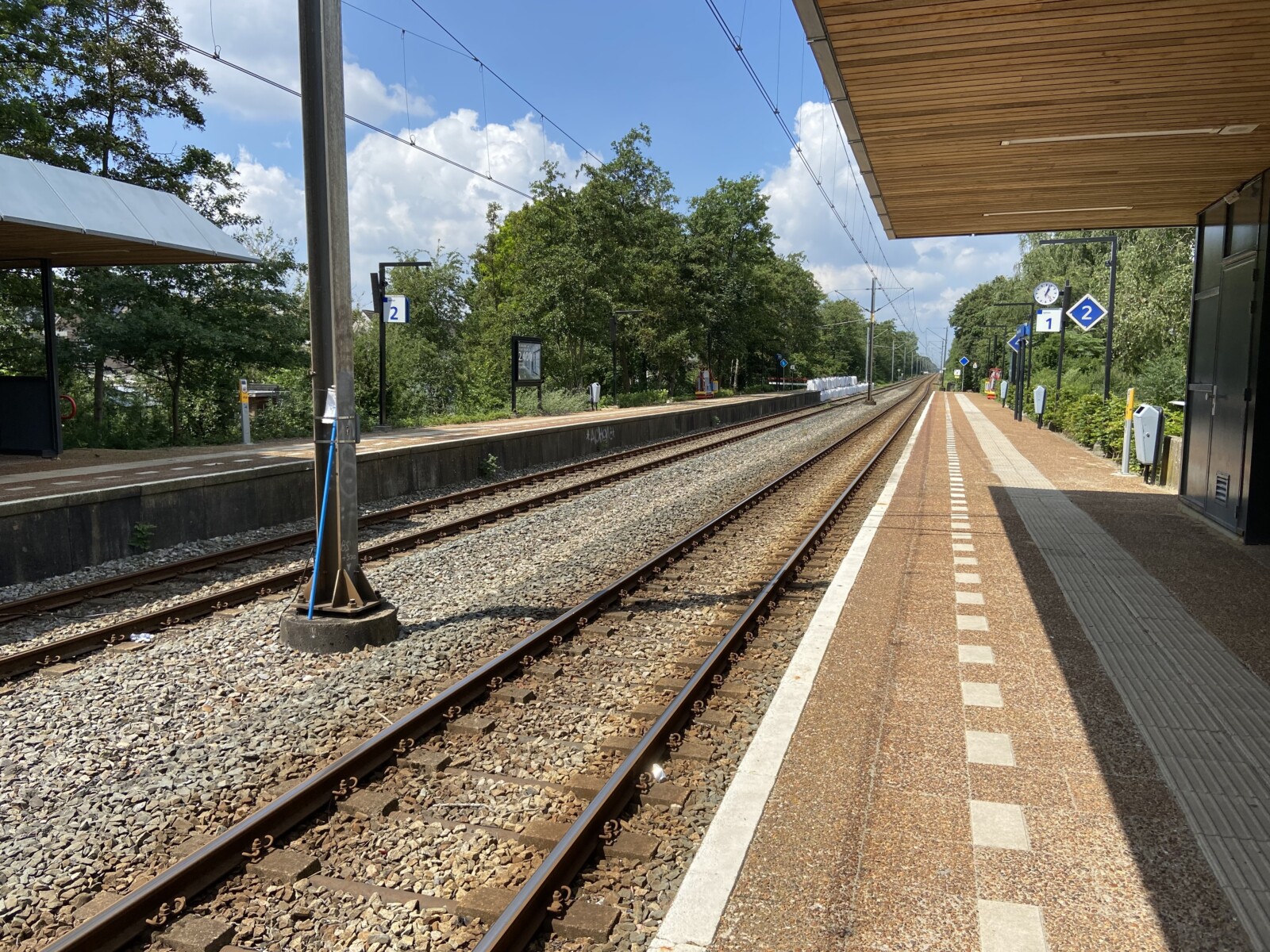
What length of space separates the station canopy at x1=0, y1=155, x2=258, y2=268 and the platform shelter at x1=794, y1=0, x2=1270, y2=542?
10071 millimetres

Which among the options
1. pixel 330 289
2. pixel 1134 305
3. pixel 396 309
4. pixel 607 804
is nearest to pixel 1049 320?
pixel 1134 305

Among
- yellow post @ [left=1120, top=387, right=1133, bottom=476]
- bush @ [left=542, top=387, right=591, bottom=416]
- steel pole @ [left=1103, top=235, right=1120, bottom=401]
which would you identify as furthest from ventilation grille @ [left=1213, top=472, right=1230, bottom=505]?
bush @ [left=542, top=387, right=591, bottom=416]

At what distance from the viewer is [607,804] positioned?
157 inches

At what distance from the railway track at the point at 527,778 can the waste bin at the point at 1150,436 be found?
34.0 ft

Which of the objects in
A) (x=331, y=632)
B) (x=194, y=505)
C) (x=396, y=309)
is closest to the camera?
(x=331, y=632)

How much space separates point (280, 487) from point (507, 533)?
335cm

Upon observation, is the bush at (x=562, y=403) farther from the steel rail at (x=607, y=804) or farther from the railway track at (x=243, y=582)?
the steel rail at (x=607, y=804)

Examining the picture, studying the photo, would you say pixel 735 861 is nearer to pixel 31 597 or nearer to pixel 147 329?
pixel 31 597

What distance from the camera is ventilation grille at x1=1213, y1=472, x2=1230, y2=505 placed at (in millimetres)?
10562

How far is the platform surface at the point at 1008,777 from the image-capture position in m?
3.22

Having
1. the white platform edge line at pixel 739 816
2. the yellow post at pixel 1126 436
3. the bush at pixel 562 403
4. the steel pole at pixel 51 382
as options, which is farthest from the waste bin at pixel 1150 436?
the bush at pixel 562 403

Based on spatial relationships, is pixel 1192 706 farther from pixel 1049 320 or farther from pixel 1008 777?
pixel 1049 320

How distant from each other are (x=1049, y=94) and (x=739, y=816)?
6.43 meters

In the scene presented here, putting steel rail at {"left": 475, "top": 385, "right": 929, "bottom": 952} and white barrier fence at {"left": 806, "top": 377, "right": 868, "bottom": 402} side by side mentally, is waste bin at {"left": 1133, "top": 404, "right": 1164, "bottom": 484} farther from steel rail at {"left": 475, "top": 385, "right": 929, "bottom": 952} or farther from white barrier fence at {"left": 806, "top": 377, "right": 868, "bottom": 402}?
white barrier fence at {"left": 806, "top": 377, "right": 868, "bottom": 402}
